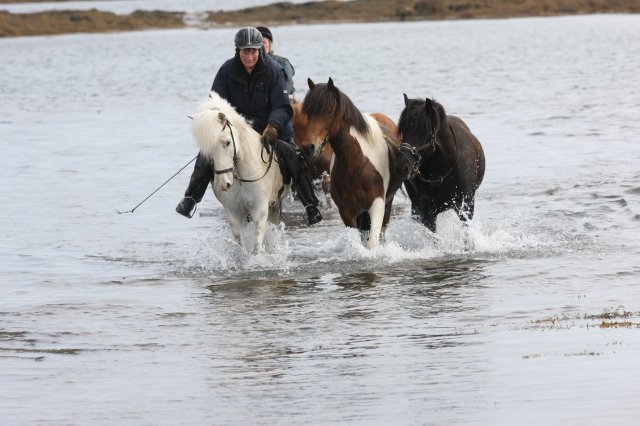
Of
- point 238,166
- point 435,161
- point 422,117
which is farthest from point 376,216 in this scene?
point 238,166

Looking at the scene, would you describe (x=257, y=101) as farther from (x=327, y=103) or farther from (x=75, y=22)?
(x=75, y=22)

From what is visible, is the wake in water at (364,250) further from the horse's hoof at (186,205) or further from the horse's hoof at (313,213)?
the horse's hoof at (186,205)

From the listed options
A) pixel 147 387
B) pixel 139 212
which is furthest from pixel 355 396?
pixel 139 212

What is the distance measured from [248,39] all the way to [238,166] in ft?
3.76

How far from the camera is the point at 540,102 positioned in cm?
3059

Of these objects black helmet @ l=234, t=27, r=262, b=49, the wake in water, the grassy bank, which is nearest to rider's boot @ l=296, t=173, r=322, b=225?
the wake in water

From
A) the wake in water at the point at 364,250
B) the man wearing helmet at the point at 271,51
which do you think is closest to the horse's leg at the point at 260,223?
the wake in water at the point at 364,250

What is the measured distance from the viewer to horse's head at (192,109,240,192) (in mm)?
9820

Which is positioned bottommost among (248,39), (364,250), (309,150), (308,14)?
(308,14)

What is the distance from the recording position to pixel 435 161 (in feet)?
35.2

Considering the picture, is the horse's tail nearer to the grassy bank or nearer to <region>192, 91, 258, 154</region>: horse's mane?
<region>192, 91, 258, 154</region>: horse's mane

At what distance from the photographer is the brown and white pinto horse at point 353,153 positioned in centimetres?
991

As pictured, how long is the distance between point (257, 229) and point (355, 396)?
163 inches

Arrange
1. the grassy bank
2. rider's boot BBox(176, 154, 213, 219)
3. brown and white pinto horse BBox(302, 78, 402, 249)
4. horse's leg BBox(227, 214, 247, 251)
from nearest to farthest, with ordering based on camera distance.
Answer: brown and white pinto horse BBox(302, 78, 402, 249) < rider's boot BBox(176, 154, 213, 219) < horse's leg BBox(227, 214, 247, 251) < the grassy bank
